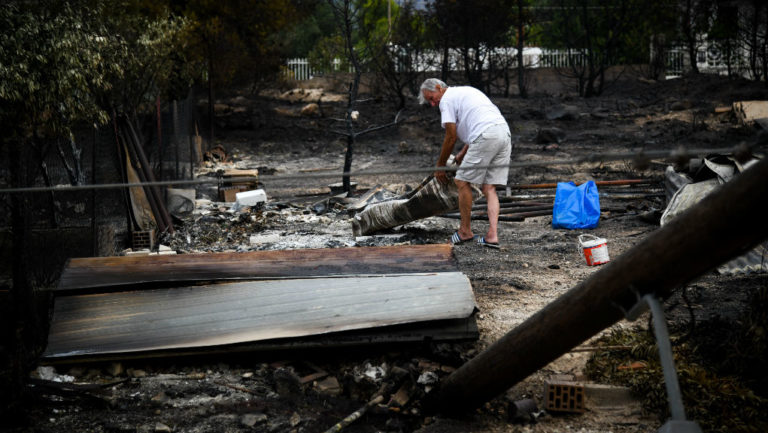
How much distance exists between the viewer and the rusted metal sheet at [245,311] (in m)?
4.32

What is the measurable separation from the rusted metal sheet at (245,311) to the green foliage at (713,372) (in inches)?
38.8

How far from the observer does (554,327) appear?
288 cm

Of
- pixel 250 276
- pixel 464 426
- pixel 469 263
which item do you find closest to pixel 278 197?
pixel 469 263

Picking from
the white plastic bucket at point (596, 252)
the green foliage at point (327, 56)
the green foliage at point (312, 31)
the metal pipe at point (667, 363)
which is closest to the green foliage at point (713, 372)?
the metal pipe at point (667, 363)

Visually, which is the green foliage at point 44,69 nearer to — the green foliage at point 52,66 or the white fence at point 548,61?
the green foliage at point 52,66

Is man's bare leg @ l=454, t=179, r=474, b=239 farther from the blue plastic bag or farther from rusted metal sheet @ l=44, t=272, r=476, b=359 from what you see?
rusted metal sheet @ l=44, t=272, r=476, b=359

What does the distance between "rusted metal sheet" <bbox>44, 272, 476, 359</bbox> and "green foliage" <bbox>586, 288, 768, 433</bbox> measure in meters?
0.99

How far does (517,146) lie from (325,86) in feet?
42.9

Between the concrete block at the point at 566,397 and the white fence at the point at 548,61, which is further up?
the white fence at the point at 548,61

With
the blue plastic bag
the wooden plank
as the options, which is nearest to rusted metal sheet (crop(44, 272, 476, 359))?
the wooden plank

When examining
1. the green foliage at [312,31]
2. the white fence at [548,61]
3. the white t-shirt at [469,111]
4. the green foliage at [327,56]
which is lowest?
the white t-shirt at [469,111]

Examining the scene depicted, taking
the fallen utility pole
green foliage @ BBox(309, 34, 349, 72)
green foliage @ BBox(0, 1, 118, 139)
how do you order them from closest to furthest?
the fallen utility pole → green foliage @ BBox(0, 1, 118, 139) → green foliage @ BBox(309, 34, 349, 72)

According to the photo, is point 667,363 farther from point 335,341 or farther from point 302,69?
point 302,69

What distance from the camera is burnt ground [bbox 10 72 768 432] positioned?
3797 millimetres
